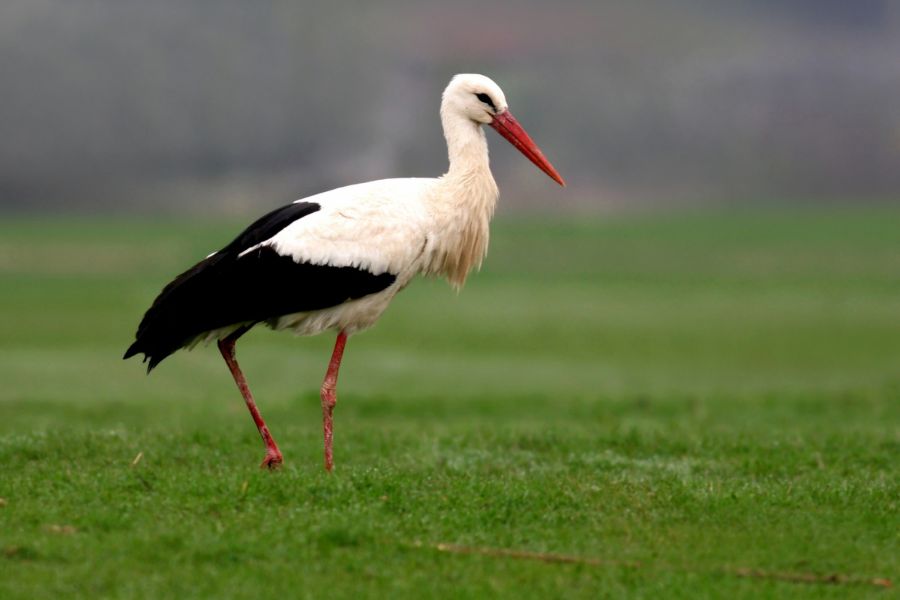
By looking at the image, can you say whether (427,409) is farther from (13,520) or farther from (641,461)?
(13,520)

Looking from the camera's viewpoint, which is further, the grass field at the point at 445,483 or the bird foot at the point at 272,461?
the bird foot at the point at 272,461

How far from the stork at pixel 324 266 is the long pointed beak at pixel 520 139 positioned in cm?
44

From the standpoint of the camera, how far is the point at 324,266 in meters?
9.05

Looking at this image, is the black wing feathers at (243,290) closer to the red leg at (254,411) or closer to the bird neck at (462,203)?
the red leg at (254,411)

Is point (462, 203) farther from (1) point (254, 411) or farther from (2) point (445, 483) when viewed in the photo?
(2) point (445, 483)

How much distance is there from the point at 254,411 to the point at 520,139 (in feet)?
9.18

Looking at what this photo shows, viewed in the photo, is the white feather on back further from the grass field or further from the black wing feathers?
the grass field

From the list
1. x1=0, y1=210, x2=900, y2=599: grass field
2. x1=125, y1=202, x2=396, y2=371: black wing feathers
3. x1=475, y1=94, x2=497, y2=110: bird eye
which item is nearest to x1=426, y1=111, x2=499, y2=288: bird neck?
x1=475, y1=94, x2=497, y2=110: bird eye

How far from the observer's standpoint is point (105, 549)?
22.3ft

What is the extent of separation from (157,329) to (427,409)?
835 centimetres

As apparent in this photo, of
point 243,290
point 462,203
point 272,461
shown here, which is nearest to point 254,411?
point 272,461

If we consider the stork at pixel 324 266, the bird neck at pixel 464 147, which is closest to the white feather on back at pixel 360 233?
the stork at pixel 324 266

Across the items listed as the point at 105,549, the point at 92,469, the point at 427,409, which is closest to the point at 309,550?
the point at 105,549

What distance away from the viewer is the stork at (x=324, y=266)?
29.6 feet
